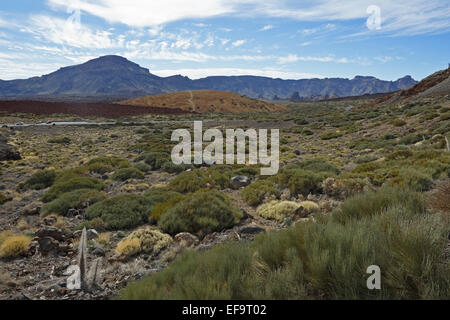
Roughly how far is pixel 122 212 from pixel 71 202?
283 centimetres

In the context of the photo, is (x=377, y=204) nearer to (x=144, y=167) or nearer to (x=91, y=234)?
(x=91, y=234)

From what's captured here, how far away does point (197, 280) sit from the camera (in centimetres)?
315

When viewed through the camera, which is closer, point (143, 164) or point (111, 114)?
point (143, 164)

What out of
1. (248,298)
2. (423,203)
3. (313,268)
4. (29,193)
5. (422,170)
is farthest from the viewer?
(29,193)

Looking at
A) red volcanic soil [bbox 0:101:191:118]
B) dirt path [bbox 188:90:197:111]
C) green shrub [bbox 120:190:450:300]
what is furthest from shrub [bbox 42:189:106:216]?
dirt path [bbox 188:90:197:111]

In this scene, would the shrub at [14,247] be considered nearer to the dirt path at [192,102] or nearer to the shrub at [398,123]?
the shrub at [398,123]

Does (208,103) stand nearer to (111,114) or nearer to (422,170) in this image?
(111,114)

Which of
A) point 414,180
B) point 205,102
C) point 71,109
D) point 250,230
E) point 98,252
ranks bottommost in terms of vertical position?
point 98,252

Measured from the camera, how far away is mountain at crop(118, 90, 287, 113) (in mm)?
88500

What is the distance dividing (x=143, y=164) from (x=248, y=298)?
15517mm

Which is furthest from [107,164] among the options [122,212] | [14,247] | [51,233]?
[14,247]

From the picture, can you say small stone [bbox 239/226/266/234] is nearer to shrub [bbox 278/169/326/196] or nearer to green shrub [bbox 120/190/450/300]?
green shrub [bbox 120/190/450/300]

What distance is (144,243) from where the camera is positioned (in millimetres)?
6539
